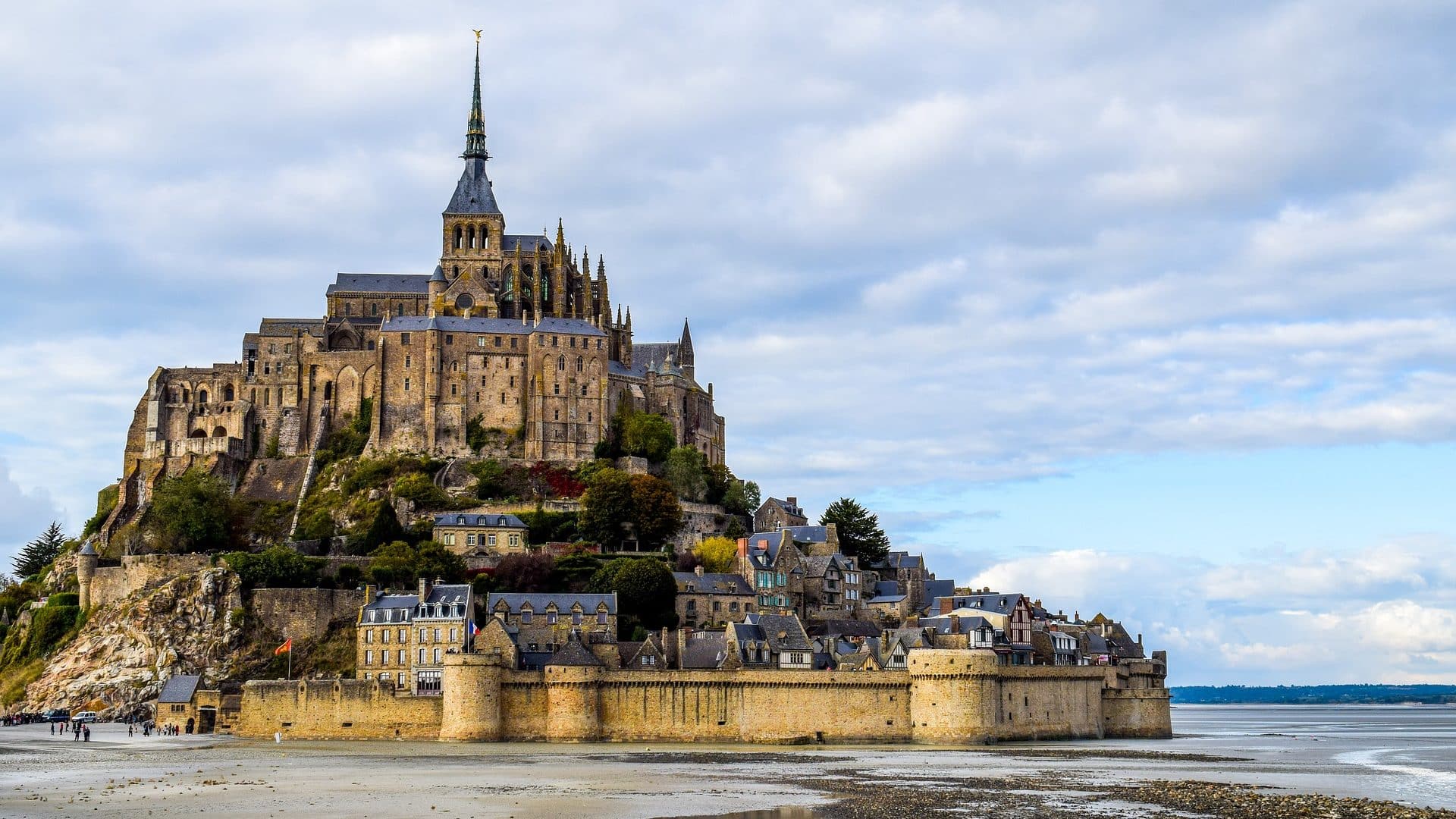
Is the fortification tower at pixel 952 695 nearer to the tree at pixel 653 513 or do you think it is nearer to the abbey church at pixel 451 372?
the tree at pixel 653 513

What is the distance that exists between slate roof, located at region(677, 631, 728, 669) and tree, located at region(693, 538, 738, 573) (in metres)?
13.3

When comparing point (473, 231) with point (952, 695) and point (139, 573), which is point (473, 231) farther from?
point (952, 695)

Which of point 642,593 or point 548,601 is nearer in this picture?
point 548,601

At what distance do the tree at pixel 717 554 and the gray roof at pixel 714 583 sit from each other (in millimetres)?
3887

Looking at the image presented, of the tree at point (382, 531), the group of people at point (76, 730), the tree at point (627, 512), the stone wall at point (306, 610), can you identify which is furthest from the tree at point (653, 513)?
the group of people at point (76, 730)

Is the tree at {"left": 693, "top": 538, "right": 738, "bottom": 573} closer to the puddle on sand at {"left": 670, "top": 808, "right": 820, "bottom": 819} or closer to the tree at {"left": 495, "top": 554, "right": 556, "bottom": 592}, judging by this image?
the tree at {"left": 495, "top": 554, "right": 556, "bottom": 592}

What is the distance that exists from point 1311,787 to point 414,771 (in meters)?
28.5

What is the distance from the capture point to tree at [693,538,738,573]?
87381mm

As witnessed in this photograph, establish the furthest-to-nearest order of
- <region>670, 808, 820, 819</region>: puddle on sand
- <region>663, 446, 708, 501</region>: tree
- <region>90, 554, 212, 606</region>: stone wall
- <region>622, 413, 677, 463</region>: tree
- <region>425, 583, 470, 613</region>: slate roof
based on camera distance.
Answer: <region>622, 413, 677, 463</region>: tree
<region>663, 446, 708, 501</region>: tree
<region>90, 554, 212, 606</region>: stone wall
<region>425, 583, 470, 613</region>: slate roof
<region>670, 808, 820, 819</region>: puddle on sand

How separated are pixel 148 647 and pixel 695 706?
28300 mm

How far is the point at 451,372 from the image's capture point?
102m

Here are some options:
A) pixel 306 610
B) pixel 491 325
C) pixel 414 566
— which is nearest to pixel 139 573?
pixel 306 610

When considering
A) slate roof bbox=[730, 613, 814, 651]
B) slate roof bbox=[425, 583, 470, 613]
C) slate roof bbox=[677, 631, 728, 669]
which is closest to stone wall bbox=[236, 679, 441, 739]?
slate roof bbox=[425, 583, 470, 613]

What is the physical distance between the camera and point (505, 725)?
226 ft
